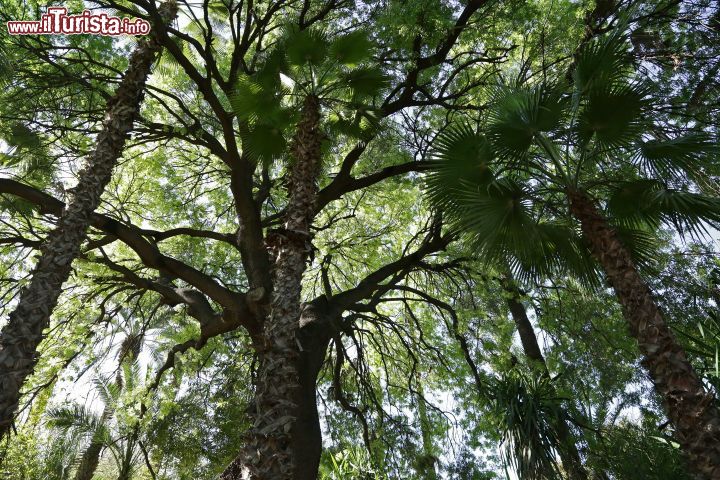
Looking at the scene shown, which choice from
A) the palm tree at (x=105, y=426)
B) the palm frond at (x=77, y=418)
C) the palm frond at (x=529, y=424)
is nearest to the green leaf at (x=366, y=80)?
the palm frond at (x=529, y=424)

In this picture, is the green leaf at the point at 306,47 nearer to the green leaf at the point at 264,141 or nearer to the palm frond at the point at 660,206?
the green leaf at the point at 264,141

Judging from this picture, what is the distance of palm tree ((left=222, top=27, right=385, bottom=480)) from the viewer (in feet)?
10.7

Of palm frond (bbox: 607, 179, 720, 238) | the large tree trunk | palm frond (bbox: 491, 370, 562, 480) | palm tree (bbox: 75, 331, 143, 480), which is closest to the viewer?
the large tree trunk

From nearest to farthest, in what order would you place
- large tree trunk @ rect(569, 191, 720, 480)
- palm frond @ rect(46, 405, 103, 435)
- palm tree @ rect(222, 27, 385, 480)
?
large tree trunk @ rect(569, 191, 720, 480), palm tree @ rect(222, 27, 385, 480), palm frond @ rect(46, 405, 103, 435)

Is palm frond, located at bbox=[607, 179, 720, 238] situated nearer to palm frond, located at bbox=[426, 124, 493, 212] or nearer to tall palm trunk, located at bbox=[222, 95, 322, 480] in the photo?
palm frond, located at bbox=[426, 124, 493, 212]

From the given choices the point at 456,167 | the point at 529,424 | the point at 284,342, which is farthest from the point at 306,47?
the point at 529,424

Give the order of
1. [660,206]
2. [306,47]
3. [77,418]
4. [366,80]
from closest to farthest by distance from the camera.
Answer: [660,206]
[306,47]
[366,80]
[77,418]

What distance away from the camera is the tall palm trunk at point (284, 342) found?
124 inches

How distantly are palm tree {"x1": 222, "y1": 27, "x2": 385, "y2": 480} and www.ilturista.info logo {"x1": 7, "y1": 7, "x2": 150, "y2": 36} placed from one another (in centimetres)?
187

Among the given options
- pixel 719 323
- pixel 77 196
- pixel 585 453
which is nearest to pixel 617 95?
pixel 719 323

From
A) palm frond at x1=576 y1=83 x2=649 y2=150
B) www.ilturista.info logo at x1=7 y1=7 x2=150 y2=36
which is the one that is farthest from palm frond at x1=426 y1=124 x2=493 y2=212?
www.ilturista.info logo at x1=7 y1=7 x2=150 y2=36

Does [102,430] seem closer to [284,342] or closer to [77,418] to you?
[77,418]

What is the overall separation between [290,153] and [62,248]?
3.16 meters

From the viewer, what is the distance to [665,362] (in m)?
3.47
